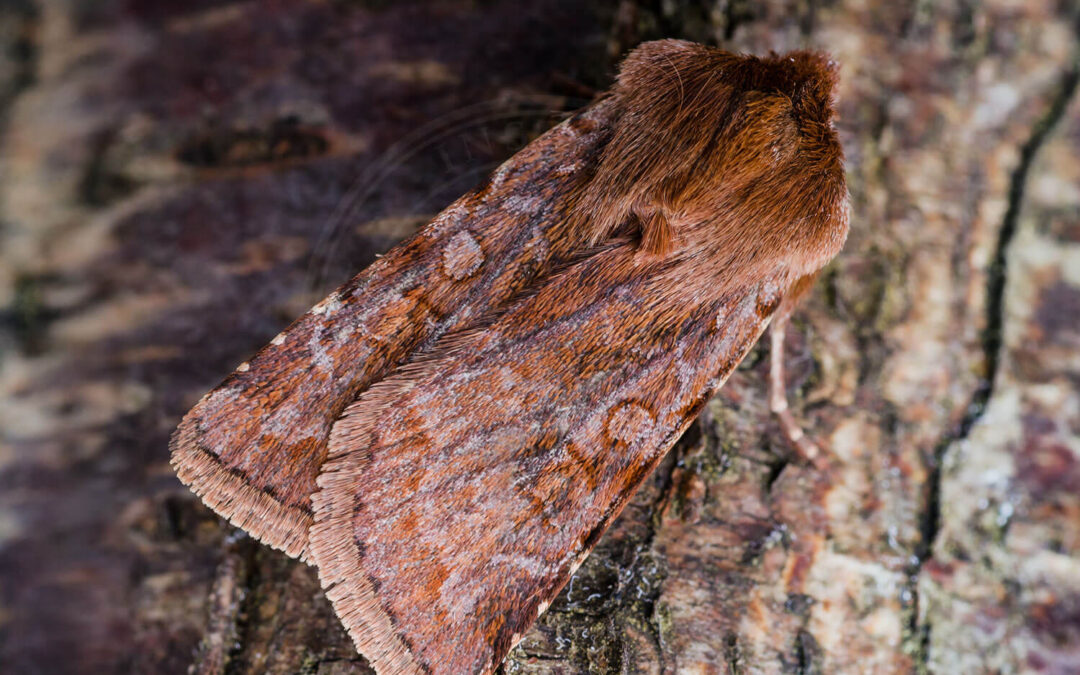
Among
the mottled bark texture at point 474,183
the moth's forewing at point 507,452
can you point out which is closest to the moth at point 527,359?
the moth's forewing at point 507,452

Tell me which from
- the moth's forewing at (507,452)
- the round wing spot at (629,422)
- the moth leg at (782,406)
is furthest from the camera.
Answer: the moth leg at (782,406)

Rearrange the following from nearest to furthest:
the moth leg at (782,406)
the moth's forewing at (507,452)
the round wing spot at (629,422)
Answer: the moth's forewing at (507,452) → the round wing spot at (629,422) → the moth leg at (782,406)

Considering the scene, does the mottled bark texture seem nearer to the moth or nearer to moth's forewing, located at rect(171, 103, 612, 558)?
the moth

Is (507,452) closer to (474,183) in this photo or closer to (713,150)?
(713,150)

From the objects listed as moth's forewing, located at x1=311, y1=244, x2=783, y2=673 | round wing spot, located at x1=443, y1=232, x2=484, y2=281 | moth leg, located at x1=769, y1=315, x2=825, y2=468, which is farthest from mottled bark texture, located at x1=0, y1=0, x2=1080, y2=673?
round wing spot, located at x1=443, y1=232, x2=484, y2=281

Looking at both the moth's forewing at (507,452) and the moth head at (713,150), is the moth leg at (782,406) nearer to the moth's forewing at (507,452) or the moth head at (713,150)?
the moth's forewing at (507,452)

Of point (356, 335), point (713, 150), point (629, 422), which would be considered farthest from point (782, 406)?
point (356, 335)

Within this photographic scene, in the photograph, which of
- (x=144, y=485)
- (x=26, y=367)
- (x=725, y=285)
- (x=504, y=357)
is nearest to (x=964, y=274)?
(x=725, y=285)
